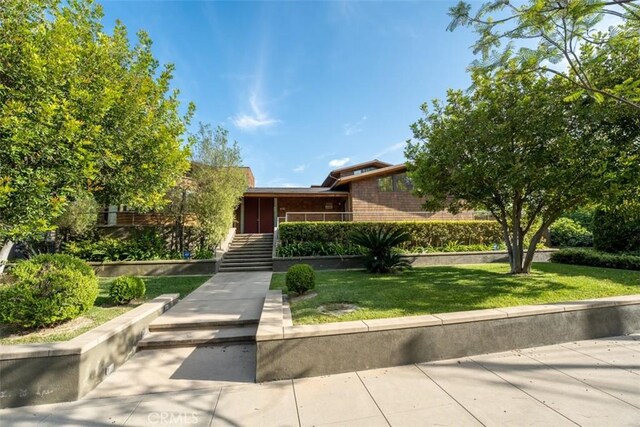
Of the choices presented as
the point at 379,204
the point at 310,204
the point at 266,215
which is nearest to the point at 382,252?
the point at 379,204

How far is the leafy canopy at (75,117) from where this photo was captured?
3752 mm

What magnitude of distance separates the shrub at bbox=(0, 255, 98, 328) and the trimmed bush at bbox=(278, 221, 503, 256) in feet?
23.6

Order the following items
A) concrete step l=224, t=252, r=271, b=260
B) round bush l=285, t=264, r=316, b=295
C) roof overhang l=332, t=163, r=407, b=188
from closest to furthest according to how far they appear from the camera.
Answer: round bush l=285, t=264, r=316, b=295, concrete step l=224, t=252, r=271, b=260, roof overhang l=332, t=163, r=407, b=188

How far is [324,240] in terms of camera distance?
11.6 m

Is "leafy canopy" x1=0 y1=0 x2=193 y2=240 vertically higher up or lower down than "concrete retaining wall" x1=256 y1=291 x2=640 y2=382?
higher up

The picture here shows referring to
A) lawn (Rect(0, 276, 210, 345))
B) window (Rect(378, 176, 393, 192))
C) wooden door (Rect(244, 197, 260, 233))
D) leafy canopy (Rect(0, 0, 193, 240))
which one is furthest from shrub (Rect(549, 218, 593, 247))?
lawn (Rect(0, 276, 210, 345))

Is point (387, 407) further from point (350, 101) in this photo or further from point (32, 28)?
point (350, 101)

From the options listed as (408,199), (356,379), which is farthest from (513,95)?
(408,199)

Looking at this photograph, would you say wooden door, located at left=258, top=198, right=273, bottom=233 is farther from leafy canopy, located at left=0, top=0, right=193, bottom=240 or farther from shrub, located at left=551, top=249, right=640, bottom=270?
shrub, located at left=551, top=249, right=640, bottom=270

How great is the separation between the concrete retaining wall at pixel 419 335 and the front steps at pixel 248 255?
6837mm

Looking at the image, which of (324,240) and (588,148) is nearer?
(588,148)

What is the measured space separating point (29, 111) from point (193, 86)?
519 cm

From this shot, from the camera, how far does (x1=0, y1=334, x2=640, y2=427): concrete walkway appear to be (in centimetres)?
234

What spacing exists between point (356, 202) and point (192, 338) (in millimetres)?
12713
